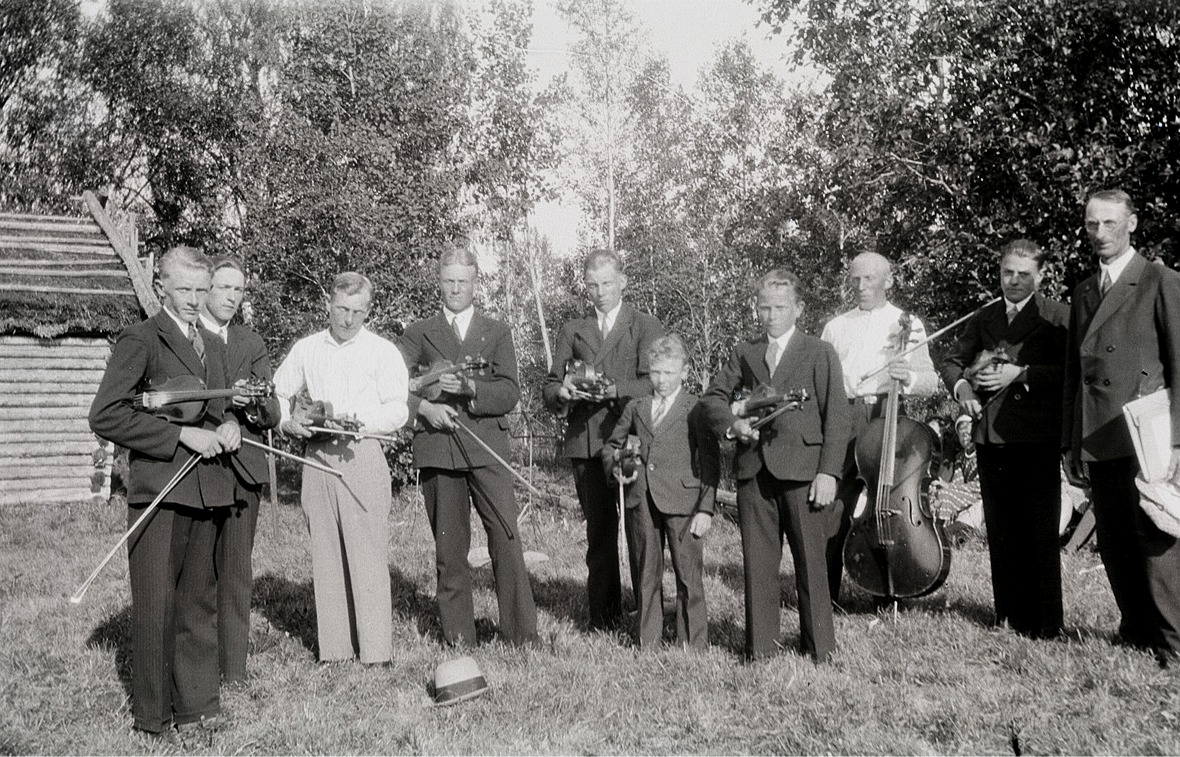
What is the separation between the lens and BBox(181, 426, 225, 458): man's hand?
14.6ft

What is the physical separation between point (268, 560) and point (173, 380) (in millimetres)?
4773

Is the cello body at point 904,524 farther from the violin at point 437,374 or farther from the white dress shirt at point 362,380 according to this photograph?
the white dress shirt at point 362,380

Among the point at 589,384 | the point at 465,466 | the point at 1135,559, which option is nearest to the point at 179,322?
the point at 465,466

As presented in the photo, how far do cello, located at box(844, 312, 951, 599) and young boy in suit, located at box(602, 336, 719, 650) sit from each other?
0.92 m

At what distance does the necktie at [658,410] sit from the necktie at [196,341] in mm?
2396

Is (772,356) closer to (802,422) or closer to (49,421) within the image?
(802,422)

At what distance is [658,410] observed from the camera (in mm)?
5777

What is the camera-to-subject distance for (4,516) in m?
12.9

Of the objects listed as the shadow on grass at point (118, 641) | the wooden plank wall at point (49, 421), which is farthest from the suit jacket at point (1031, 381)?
the wooden plank wall at point (49, 421)

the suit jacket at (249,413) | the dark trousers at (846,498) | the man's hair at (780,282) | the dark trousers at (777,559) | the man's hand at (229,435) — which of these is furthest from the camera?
the dark trousers at (846,498)

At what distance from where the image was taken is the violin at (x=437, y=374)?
5.73 meters

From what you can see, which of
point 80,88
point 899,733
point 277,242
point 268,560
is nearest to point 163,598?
point 899,733

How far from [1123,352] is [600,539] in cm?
304

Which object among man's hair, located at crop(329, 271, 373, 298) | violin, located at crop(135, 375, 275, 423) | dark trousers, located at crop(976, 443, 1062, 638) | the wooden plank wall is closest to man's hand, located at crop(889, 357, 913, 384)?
dark trousers, located at crop(976, 443, 1062, 638)
